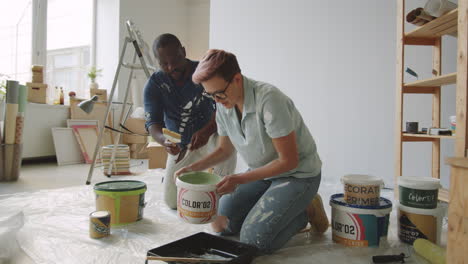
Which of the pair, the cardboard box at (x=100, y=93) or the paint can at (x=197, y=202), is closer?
the paint can at (x=197, y=202)

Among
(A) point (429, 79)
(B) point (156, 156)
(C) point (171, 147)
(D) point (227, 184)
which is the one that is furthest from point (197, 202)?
(B) point (156, 156)

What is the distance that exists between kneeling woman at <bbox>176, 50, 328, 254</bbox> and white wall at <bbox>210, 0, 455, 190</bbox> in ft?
5.09

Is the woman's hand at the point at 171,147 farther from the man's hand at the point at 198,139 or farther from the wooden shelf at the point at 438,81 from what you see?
the wooden shelf at the point at 438,81

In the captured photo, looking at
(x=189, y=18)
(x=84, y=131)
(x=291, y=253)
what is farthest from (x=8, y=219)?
(x=189, y=18)

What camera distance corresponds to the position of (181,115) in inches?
82.5

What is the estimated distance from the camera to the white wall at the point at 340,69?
2727 millimetres

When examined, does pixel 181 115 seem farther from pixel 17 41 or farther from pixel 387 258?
pixel 17 41

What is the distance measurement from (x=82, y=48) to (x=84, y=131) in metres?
1.55

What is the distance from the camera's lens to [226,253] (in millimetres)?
1242

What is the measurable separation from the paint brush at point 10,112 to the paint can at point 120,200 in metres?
1.82

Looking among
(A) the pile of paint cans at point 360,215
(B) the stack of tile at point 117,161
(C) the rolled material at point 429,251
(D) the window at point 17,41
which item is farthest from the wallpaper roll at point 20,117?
(C) the rolled material at point 429,251

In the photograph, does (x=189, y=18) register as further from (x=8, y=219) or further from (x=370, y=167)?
(x=8, y=219)

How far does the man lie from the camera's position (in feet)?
6.68

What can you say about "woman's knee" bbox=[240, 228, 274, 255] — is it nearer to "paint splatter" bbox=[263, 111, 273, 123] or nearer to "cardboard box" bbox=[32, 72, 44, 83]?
"paint splatter" bbox=[263, 111, 273, 123]
